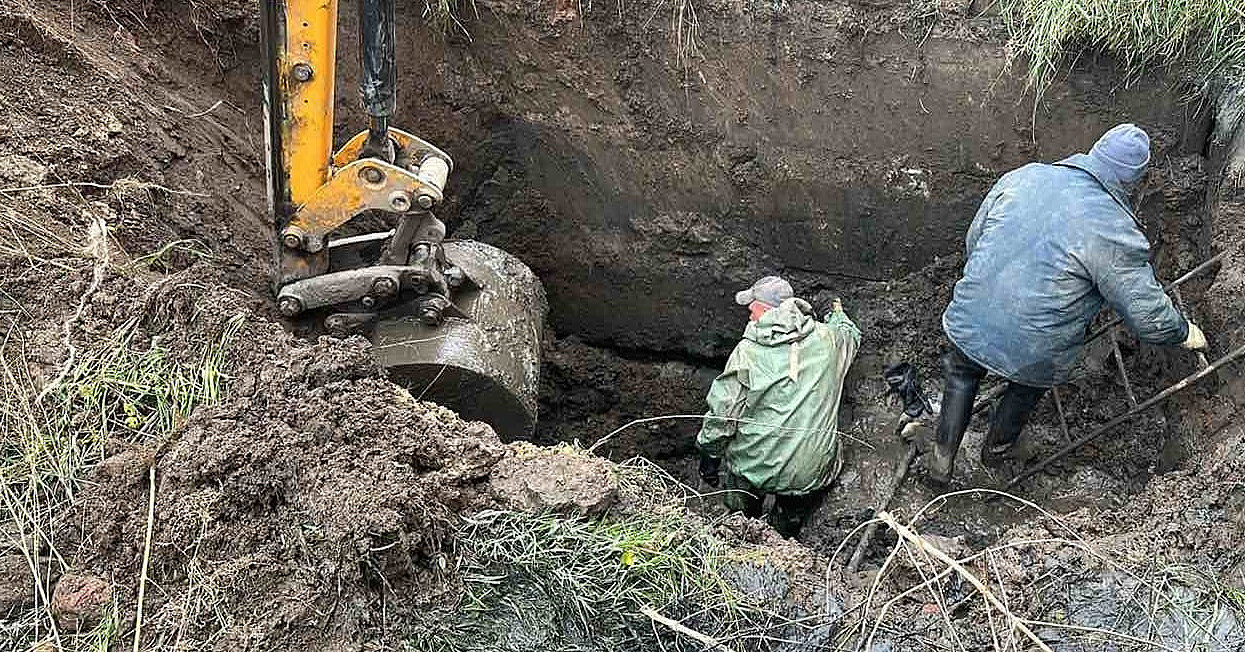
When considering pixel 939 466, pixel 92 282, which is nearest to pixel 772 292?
pixel 939 466

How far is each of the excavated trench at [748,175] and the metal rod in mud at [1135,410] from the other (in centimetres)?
18

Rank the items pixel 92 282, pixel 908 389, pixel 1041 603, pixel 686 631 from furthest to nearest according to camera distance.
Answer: pixel 908 389
pixel 92 282
pixel 1041 603
pixel 686 631

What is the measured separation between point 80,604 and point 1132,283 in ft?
12.5

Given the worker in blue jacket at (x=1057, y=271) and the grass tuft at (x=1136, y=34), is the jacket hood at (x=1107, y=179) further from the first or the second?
the grass tuft at (x=1136, y=34)

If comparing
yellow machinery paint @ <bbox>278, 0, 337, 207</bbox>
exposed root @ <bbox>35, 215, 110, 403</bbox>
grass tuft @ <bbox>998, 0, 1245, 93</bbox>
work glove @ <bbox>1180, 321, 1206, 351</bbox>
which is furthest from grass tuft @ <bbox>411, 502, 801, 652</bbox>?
grass tuft @ <bbox>998, 0, 1245, 93</bbox>

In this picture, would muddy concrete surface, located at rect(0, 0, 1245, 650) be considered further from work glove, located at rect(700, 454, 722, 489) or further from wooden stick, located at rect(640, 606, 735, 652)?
work glove, located at rect(700, 454, 722, 489)

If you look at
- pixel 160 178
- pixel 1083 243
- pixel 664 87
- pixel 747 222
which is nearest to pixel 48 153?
pixel 160 178

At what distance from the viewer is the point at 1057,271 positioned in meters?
3.95

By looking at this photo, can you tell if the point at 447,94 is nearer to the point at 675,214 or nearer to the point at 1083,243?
the point at 675,214

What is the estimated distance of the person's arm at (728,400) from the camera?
4277mm

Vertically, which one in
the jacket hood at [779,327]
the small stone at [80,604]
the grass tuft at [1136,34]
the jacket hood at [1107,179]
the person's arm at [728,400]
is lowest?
the person's arm at [728,400]

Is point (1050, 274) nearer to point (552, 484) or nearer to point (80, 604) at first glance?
point (552, 484)

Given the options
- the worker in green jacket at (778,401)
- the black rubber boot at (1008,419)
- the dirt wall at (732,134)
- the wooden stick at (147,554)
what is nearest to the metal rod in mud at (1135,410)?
the black rubber boot at (1008,419)

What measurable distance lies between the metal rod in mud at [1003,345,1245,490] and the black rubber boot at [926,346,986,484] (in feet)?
1.14
